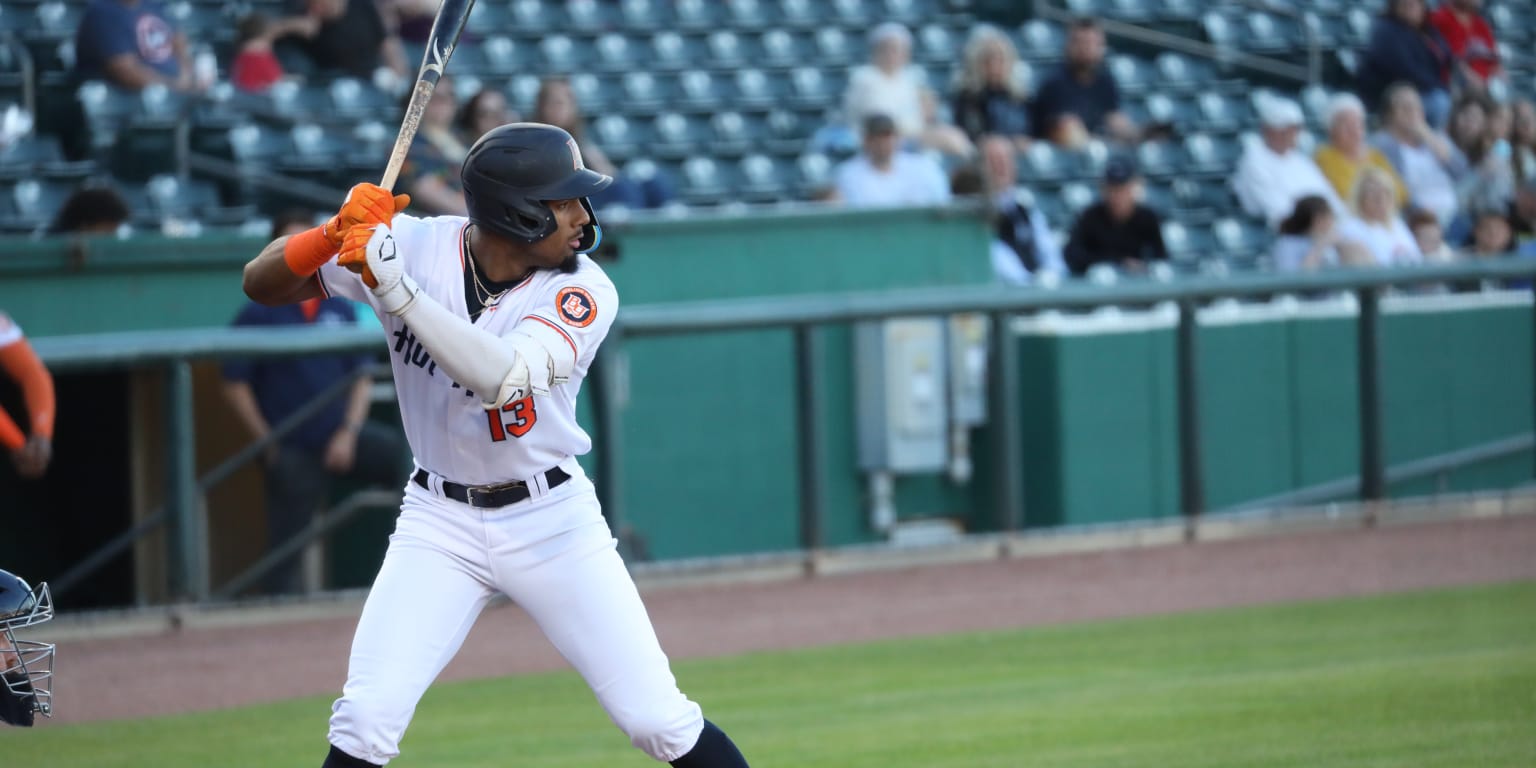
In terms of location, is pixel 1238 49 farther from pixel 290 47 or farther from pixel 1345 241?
pixel 290 47

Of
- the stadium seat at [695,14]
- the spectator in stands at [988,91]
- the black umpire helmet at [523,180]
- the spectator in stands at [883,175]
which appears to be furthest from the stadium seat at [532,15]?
the black umpire helmet at [523,180]

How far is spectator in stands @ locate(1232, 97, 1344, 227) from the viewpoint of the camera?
1226cm

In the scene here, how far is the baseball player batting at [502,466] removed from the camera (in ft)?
13.4

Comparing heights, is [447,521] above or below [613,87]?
below

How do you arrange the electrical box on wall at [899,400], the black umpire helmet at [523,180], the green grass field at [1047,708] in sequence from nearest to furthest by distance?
1. the black umpire helmet at [523,180]
2. the green grass field at [1047,708]
3. the electrical box on wall at [899,400]

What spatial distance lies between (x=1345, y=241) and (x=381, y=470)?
5.40 metres

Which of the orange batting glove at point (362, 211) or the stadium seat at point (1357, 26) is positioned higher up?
the stadium seat at point (1357, 26)

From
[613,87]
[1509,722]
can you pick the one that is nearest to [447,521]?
[1509,722]

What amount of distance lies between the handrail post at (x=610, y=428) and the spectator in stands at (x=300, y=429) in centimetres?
82

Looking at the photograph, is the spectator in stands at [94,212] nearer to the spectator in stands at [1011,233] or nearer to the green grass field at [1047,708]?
the green grass field at [1047,708]

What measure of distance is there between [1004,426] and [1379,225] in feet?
9.91

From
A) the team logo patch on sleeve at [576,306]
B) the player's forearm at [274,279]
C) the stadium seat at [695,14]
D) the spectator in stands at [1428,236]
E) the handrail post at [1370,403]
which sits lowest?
the handrail post at [1370,403]

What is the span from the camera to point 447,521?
170 inches

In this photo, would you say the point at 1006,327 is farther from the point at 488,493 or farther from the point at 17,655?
the point at 17,655
